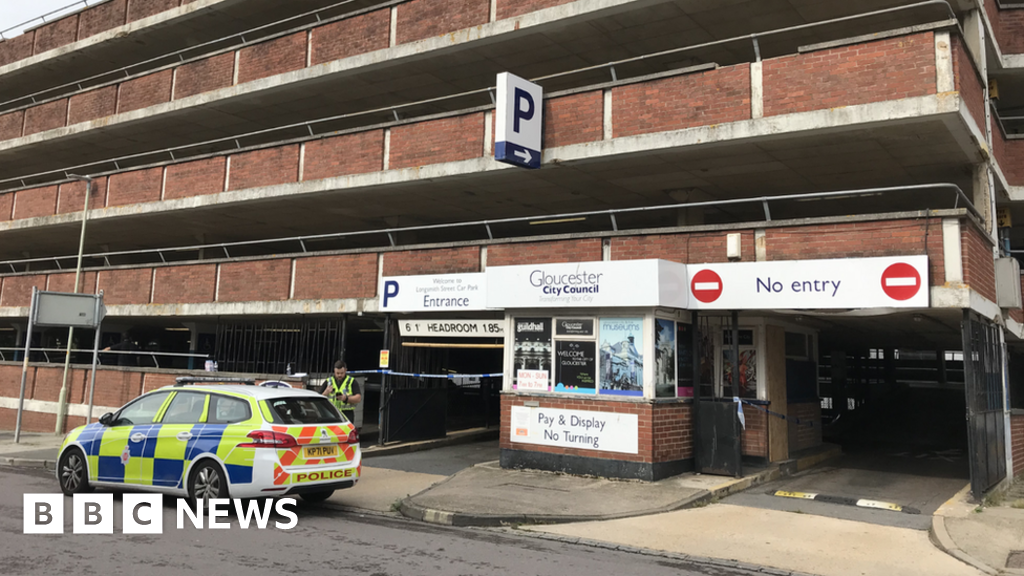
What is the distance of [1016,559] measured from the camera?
7.36 meters

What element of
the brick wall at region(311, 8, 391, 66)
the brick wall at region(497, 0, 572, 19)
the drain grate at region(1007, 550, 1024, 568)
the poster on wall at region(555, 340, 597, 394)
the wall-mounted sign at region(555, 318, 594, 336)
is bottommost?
the drain grate at region(1007, 550, 1024, 568)

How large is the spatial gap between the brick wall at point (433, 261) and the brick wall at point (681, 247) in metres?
2.97

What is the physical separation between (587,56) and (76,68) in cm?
1902

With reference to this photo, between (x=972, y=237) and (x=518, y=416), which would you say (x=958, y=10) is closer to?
(x=972, y=237)

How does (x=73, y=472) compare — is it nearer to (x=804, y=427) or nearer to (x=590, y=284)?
(x=590, y=284)

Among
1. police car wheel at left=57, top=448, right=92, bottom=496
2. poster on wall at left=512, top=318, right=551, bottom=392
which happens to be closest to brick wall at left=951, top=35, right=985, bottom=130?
poster on wall at left=512, top=318, right=551, bottom=392

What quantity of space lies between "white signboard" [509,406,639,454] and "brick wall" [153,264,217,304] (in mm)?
9838

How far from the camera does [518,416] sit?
12398mm

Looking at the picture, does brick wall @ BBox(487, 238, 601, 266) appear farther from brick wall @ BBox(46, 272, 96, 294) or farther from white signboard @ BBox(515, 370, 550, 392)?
brick wall @ BBox(46, 272, 96, 294)

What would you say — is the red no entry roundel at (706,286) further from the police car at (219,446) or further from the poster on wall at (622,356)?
the police car at (219,446)

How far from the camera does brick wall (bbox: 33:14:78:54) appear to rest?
24.8 meters

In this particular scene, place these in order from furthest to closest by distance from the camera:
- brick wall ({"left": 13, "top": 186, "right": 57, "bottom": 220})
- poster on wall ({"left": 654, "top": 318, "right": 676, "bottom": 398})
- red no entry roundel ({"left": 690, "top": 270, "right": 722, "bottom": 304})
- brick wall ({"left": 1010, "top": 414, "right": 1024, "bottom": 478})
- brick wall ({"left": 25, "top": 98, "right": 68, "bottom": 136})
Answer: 1. brick wall ({"left": 25, "top": 98, "right": 68, "bottom": 136})
2. brick wall ({"left": 13, "top": 186, "right": 57, "bottom": 220})
3. brick wall ({"left": 1010, "top": 414, "right": 1024, "bottom": 478})
4. red no entry roundel ({"left": 690, "top": 270, "right": 722, "bottom": 304})
5. poster on wall ({"left": 654, "top": 318, "right": 676, "bottom": 398})

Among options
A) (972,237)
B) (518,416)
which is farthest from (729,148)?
(518,416)

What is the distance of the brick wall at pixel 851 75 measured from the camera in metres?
11.0
